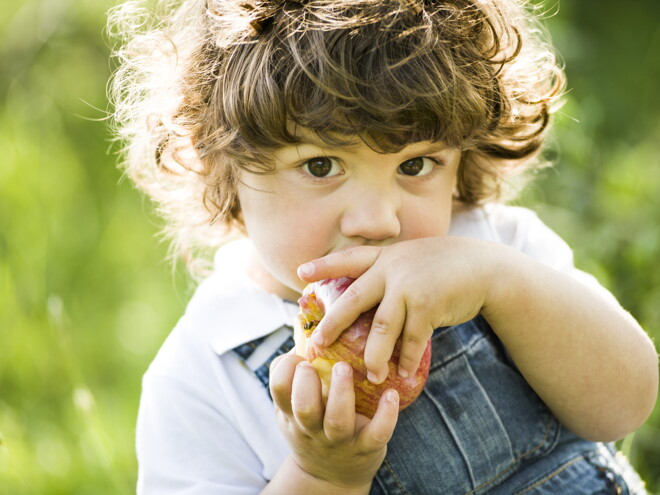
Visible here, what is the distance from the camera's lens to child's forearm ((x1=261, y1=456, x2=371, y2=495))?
124 centimetres

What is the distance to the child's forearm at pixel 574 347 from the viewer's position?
1.27 m

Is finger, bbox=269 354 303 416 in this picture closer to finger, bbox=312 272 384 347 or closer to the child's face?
finger, bbox=312 272 384 347

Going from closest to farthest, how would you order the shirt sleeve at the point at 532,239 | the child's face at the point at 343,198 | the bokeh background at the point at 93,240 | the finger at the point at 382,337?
the finger at the point at 382,337 < the child's face at the point at 343,198 < the shirt sleeve at the point at 532,239 < the bokeh background at the point at 93,240

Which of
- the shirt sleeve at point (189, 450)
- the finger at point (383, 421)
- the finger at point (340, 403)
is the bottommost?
the shirt sleeve at point (189, 450)

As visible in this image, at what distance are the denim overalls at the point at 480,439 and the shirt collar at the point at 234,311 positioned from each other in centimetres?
3

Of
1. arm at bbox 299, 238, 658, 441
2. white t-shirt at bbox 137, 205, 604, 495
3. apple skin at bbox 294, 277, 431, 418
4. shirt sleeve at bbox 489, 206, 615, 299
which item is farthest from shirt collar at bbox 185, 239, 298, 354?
shirt sleeve at bbox 489, 206, 615, 299

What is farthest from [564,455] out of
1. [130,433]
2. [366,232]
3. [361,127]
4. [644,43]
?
[644,43]

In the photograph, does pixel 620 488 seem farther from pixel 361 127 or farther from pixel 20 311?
pixel 20 311

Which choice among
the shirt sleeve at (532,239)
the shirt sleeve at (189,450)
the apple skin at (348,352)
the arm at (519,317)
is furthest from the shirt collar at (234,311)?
the shirt sleeve at (532,239)

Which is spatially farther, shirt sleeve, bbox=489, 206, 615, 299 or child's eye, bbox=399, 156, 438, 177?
shirt sleeve, bbox=489, 206, 615, 299

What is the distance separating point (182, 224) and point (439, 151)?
0.66 meters

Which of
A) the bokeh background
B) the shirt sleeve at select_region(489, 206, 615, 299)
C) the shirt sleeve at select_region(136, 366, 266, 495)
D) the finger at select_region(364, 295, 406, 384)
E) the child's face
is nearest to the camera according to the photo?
the finger at select_region(364, 295, 406, 384)

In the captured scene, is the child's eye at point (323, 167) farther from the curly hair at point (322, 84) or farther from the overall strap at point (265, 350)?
the overall strap at point (265, 350)

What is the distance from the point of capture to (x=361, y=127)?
1.18 meters
